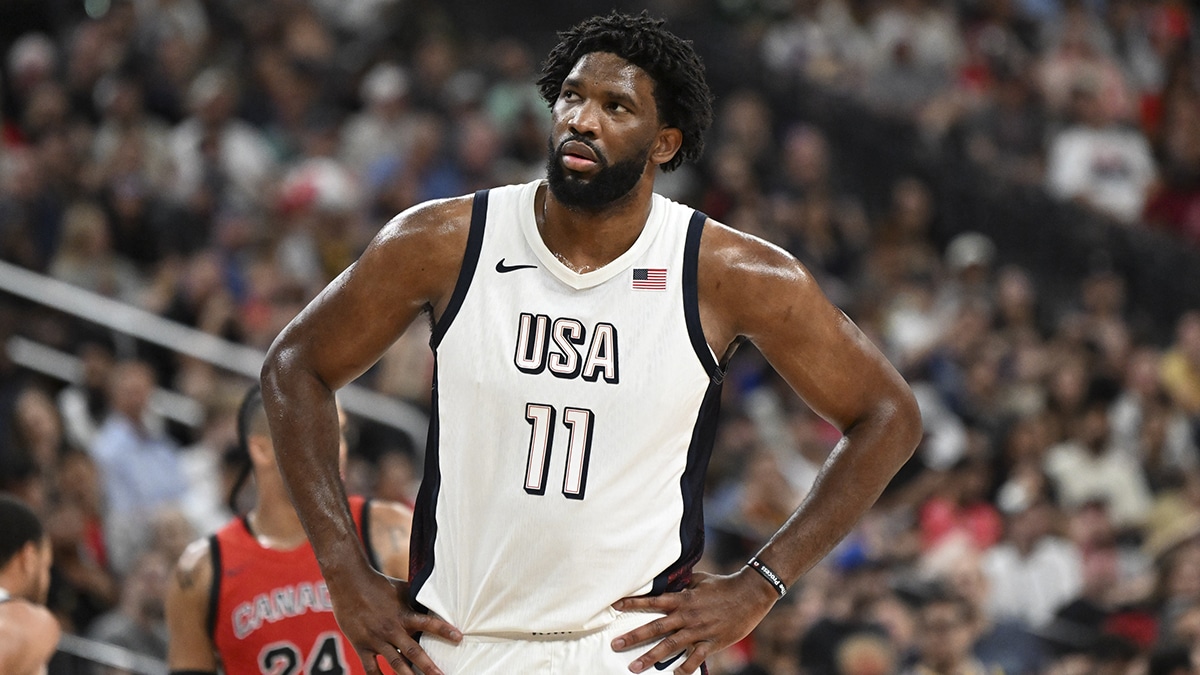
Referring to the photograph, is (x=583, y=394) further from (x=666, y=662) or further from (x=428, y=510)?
(x=666, y=662)

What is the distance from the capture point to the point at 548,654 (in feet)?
12.6

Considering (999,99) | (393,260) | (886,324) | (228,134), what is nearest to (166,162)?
(228,134)

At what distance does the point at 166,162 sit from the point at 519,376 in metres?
9.01

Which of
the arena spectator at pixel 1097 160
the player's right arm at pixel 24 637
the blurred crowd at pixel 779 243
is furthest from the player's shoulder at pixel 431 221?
the arena spectator at pixel 1097 160

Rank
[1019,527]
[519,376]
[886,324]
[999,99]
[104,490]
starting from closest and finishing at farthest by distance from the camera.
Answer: [519,376]
[104,490]
[1019,527]
[886,324]
[999,99]

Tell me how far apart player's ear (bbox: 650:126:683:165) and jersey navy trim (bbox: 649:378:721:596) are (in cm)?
52

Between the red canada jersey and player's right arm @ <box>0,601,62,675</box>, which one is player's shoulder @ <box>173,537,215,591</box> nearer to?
the red canada jersey

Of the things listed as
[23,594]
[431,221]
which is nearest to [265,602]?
[23,594]

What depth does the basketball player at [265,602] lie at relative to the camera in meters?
5.35

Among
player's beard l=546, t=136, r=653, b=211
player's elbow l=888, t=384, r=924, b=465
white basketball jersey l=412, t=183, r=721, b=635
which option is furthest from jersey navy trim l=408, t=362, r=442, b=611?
player's elbow l=888, t=384, r=924, b=465

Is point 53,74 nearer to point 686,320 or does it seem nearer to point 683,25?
point 683,25

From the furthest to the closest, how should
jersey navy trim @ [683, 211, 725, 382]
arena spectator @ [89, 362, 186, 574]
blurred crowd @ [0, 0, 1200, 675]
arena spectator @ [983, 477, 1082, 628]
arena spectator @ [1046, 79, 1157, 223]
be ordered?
arena spectator @ [1046, 79, 1157, 223] → arena spectator @ [983, 477, 1082, 628] → blurred crowd @ [0, 0, 1200, 675] → arena spectator @ [89, 362, 186, 574] → jersey navy trim @ [683, 211, 725, 382]

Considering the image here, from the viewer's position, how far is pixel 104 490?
9.59 meters

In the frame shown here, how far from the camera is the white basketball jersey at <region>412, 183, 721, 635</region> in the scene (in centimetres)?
381
